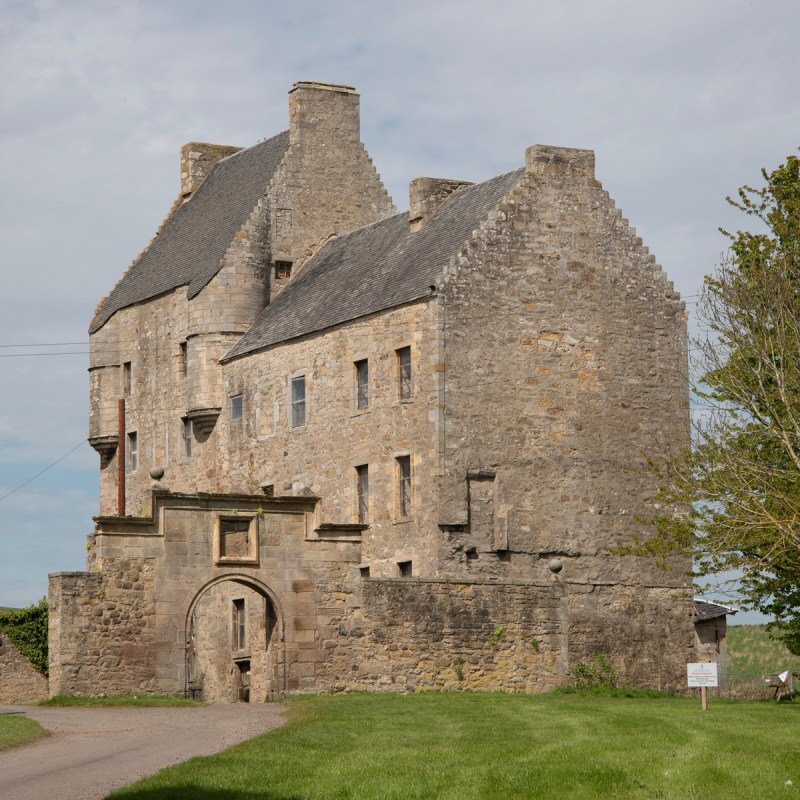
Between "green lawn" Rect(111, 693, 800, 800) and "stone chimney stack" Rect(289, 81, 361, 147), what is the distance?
83.7 feet

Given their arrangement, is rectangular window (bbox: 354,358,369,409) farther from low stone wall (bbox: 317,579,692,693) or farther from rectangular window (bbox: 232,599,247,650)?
rectangular window (bbox: 232,599,247,650)

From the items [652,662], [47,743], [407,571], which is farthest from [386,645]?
[47,743]

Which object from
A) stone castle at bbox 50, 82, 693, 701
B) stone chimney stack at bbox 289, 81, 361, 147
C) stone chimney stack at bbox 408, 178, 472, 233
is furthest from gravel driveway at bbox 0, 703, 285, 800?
Result: stone chimney stack at bbox 289, 81, 361, 147

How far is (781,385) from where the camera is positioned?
31516 mm

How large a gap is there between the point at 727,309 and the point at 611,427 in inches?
352

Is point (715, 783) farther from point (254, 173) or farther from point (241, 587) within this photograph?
point (254, 173)

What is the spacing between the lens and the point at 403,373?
4147 cm

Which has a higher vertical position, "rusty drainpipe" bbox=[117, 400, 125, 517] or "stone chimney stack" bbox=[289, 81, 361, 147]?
"stone chimney stack" bbox=[289, 81, 361, 147]

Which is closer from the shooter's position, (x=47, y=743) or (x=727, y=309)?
(x=47, y=743)

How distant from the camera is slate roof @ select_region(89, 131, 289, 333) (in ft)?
168

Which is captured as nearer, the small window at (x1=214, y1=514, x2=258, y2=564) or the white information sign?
the white information sign

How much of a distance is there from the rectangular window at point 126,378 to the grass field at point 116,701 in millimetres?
20776

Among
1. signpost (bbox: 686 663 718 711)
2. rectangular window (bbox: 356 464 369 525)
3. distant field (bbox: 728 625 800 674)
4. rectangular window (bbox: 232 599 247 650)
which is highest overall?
rectangular window (bbox: 356 464 369 525)

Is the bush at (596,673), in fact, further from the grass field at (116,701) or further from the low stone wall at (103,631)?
the low stone wall at (103,631)
